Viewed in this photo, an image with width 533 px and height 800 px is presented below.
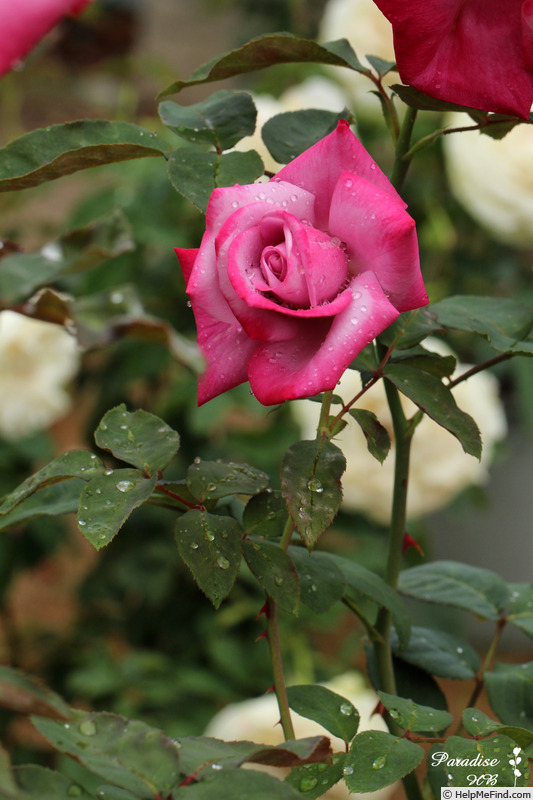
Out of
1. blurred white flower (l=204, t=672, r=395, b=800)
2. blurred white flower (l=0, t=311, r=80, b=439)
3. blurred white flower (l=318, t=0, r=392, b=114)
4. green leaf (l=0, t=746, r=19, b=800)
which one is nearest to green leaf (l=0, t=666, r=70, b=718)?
green leaf (l=0, t=746, r=19, b=800)

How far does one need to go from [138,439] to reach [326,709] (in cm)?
9

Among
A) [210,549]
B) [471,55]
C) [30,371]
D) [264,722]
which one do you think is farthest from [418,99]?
[30,371]

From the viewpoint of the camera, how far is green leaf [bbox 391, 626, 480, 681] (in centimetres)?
29

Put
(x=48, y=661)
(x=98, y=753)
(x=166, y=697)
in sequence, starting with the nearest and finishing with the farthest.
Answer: (x=98, y=753), (x=166, y=697), (x=48, y=661)

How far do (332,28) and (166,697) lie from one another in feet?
1.89

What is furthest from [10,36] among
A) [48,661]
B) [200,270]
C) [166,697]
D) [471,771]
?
[48,661]

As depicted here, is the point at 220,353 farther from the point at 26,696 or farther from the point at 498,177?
the point at 498,177

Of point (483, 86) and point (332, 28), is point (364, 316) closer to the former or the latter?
point (483, 86)

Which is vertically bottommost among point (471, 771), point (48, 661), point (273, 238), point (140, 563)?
point (48, 661)

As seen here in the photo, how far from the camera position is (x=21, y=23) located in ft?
0.73

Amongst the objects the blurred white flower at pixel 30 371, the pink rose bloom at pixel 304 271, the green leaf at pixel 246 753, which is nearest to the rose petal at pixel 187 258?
the pink rose bloom at pixel 304 271

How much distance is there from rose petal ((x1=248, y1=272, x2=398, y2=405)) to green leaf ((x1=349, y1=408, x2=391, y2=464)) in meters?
0.03

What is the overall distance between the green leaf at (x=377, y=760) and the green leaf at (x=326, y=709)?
0.10 ft

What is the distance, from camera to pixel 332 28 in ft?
2.43
